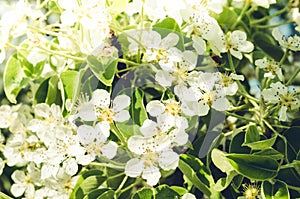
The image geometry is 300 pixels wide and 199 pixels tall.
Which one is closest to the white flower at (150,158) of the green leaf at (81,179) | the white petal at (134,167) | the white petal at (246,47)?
the white petal at (134,167)

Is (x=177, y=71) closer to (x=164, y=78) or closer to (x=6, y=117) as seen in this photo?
(x=164, y=78)

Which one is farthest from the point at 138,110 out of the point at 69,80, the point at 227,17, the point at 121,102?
the point at 227,17

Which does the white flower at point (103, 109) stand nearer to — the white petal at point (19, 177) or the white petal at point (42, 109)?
the white petal at point (42, 109)

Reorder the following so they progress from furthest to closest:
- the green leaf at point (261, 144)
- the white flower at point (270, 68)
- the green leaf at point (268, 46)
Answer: the green leaf at point (268, 46), the white flower at point (270, 68), the green leaf at point (261, 144)

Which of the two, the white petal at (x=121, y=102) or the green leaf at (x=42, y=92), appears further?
the green leaf at (x=42, y=92)

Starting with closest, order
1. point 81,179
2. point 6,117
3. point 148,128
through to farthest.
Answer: point 148,128 → point 81,179 → point 6,117

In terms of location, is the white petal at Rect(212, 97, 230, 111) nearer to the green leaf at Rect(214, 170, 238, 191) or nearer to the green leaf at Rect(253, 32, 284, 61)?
the green leaf at Rect(214, 170, 238, 191)

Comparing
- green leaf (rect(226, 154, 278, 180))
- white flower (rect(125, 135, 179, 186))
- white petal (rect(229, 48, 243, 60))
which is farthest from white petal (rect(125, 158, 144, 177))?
white petal (rect(229, 48, 243, 60))
